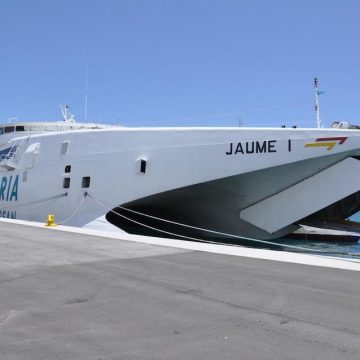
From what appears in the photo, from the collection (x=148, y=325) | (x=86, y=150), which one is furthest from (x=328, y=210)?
(x=148, y=325)

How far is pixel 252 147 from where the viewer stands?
42.3ft

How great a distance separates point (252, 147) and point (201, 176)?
68.9 inches

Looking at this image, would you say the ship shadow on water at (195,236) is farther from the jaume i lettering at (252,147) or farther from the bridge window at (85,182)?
the jaume i lettering at (252,147)

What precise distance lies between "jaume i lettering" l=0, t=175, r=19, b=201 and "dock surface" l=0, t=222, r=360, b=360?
11833 mm

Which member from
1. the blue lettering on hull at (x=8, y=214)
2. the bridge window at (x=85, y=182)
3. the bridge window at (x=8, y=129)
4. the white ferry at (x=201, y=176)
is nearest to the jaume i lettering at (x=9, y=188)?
the blue lettering on hull at (x=8, y=214)

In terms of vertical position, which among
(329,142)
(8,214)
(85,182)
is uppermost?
(329,142)

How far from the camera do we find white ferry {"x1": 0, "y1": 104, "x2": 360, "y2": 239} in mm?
12664

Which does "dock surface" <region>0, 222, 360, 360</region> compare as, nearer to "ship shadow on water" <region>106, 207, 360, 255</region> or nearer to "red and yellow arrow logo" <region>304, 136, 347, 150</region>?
"red and yellow arrow logo" <region>304, 136, 347, 150</region>

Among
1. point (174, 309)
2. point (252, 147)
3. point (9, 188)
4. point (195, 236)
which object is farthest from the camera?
point (9, 188)

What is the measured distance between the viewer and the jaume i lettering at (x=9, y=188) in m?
19.0

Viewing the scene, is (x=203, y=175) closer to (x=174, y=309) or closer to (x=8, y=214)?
(x=174, y=309)

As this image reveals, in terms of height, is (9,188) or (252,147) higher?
(252,147)

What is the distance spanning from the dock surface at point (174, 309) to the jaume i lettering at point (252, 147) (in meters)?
5.44

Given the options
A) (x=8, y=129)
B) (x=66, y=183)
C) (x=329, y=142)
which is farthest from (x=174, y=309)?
(x=8, y=129)
